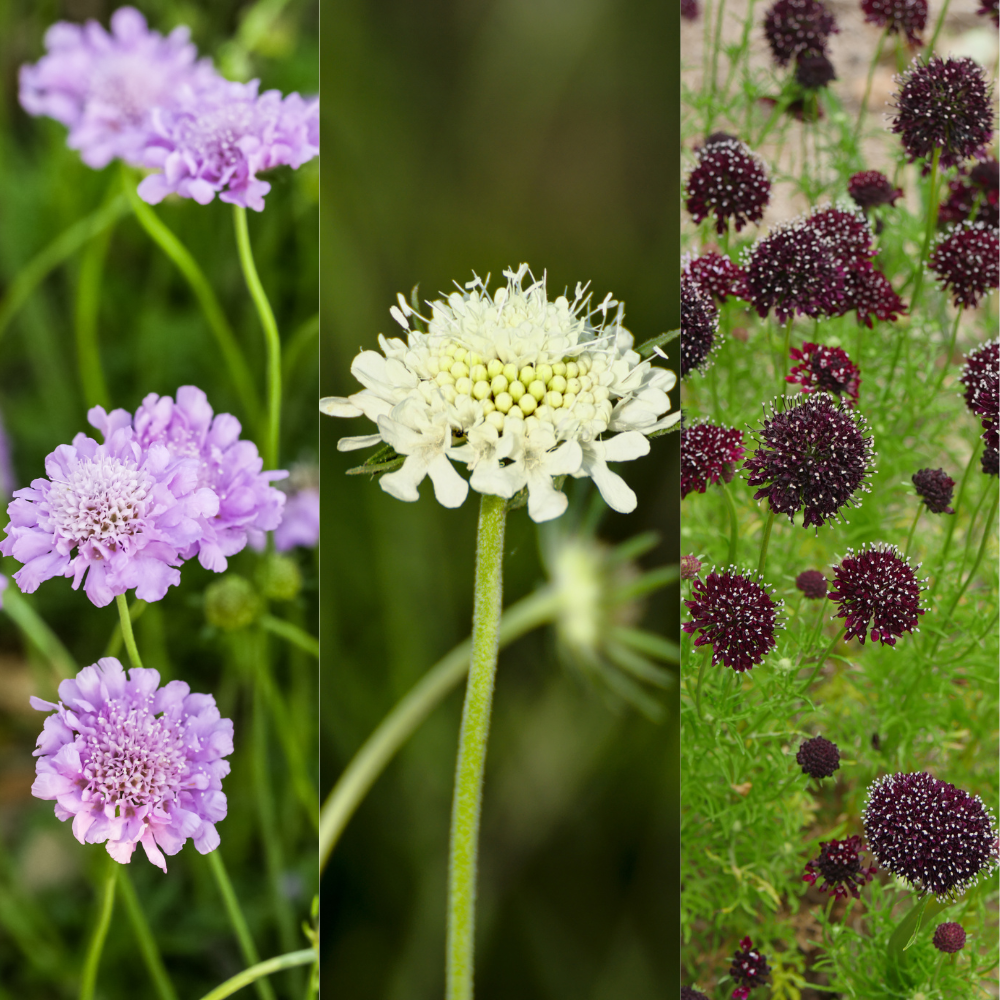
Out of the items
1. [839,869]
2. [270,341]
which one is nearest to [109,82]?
[270,341]

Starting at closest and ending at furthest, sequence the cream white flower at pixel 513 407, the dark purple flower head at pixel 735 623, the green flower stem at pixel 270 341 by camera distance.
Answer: the cream white flower at pixel 513 407, the green flower stem at pixel 270 341, the dark purple flower head at pixel 735 623

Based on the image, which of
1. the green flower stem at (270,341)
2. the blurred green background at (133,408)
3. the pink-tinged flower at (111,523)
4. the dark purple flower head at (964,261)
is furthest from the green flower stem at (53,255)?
the dark purple flower head at (964,261)

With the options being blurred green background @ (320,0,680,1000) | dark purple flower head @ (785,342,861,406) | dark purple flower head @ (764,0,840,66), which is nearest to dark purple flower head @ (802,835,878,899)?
blurred green background @ (320,0,680,1000)

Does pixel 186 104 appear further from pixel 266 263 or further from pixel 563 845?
pixel 563 845

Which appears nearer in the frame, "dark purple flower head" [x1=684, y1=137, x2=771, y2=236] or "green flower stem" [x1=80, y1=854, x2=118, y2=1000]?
"green flower stem" [x1=80, y1=854, x2=118, y2=1000]

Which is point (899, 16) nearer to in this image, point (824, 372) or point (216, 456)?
point (824, 372)

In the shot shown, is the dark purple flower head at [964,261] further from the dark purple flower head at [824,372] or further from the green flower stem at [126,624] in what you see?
the green flower stem at [126,624]

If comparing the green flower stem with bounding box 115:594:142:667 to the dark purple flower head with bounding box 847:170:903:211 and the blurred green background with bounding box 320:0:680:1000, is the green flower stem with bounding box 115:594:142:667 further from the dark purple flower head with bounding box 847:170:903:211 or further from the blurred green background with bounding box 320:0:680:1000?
the dark purple flower head with bounding box 847:170:903:211
